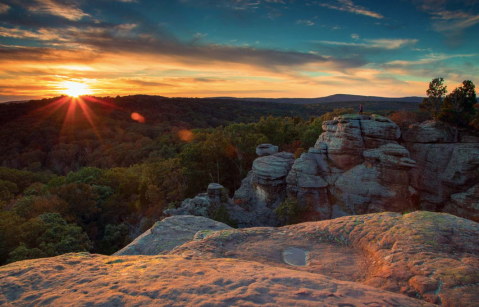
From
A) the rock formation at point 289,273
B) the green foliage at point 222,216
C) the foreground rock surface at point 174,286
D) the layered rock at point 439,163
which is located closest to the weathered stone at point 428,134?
the layered rock at point 439,163

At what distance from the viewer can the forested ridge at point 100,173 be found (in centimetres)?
1681

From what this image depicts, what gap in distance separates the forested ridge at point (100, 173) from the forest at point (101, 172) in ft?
0.28

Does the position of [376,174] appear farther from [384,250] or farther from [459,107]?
[384,250]

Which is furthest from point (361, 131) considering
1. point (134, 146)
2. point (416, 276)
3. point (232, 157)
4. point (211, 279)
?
point (134, 146)

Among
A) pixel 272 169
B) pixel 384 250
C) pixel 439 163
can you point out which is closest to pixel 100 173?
pixel 272 169

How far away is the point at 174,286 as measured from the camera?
15.0ft

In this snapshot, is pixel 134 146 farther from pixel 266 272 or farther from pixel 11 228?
pixel 266 272

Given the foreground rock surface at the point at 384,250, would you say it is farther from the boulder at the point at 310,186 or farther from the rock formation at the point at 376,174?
the boulder at the point at 310,186

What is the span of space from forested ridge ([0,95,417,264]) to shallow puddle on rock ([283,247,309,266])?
13.7 meters

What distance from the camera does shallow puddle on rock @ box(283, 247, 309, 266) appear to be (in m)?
6.91

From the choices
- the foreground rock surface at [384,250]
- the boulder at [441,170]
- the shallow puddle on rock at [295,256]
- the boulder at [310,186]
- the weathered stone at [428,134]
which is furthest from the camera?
the boulder at [310,186]

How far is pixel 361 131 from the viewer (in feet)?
72.2

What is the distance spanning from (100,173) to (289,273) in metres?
32.8

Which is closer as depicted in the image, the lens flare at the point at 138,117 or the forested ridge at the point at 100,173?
the forested ridge at the point at 100,173
